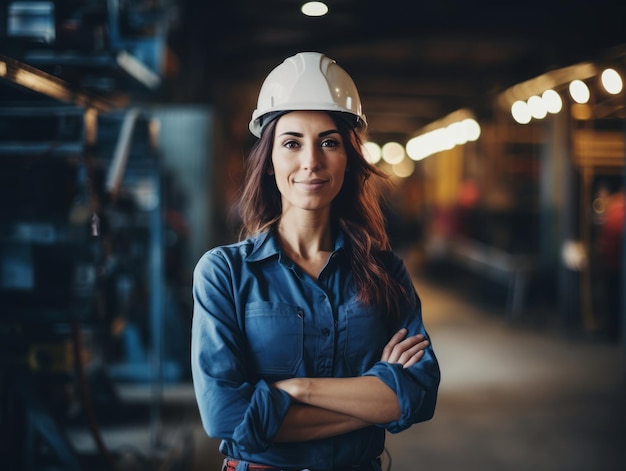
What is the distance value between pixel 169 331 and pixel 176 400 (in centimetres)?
81

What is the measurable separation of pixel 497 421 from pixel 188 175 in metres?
4.66

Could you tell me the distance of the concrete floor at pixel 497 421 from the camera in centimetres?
451

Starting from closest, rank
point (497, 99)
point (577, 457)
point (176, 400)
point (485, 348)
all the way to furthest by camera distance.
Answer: point (577, 457) < point (176, 400) < point (485, 348) < point (497, 99)

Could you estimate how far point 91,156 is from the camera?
3.25 meters

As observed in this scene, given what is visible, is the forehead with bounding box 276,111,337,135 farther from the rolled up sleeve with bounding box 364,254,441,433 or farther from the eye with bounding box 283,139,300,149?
the rolled up sleeve with bounding box 364,254,441,433

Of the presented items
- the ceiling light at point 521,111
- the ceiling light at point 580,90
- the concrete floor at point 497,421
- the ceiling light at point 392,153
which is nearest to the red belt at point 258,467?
the concrete floor at point 497,421

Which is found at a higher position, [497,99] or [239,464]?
[497,99]

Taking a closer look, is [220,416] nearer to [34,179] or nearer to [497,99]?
[34,179]

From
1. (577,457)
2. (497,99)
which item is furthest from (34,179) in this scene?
(497,99)

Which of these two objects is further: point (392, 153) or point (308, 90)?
point (392, 153)

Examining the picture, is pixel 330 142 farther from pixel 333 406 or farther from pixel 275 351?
pixel 333 406

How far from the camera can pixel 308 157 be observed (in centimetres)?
182

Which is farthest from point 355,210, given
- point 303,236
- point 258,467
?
point 258,467

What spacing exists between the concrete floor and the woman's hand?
249cm
